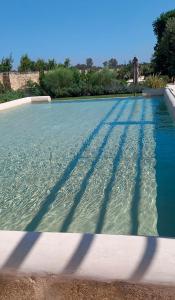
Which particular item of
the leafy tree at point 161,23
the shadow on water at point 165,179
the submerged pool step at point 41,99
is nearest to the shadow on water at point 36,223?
the shadow on water at point 165,179

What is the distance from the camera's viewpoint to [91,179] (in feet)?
17.1

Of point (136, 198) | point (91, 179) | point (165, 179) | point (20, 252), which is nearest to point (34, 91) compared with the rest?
point (91, 179)

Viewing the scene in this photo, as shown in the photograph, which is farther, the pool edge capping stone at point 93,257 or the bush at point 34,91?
the bush at point 34,91

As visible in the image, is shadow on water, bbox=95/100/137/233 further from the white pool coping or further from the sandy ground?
the white pool coping

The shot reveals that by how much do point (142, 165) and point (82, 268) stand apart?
3.52 m

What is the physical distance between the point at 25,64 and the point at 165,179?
123 feet

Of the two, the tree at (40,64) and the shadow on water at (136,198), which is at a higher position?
the tree at (40,64)

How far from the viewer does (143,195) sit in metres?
4.44

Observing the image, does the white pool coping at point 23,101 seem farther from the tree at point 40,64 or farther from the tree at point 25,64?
the tree at point 25,64

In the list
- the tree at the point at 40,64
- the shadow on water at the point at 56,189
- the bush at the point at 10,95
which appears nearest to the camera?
the shadow on water at the point at 56,189

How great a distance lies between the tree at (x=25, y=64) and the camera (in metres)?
39.8

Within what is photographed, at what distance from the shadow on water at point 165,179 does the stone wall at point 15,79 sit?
19.4 m

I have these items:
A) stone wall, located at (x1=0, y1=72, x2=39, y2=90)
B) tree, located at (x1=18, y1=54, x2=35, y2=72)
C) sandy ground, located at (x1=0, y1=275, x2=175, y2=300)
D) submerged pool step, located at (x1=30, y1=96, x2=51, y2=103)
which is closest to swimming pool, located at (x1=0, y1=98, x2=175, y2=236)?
sandy ground, located at (x1=0, y1=275, x2=175, y2=300)

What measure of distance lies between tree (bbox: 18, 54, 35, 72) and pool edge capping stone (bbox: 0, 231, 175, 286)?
1535 inches
